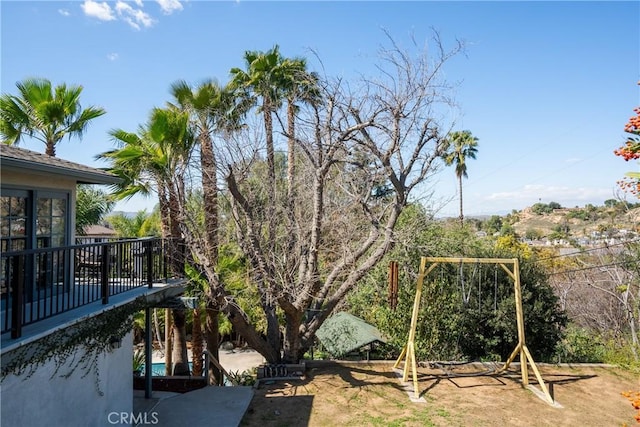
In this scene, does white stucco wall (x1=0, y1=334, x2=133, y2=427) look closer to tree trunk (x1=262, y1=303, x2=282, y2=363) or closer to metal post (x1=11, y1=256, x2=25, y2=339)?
metal post (x1=11, y1=256, x2=25, y2=339)

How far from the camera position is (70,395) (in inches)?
208

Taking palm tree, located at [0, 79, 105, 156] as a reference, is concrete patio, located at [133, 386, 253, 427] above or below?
below

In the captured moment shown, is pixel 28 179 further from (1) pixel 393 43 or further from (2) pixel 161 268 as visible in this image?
(1) pixel 393 43

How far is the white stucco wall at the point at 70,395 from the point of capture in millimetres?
4250

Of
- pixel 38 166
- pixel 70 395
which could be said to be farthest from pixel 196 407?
pixel 38 166

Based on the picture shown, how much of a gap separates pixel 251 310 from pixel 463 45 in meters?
10.4

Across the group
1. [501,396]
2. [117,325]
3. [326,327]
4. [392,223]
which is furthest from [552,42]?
[117,325]

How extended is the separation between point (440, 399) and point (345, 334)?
3573 millimetres

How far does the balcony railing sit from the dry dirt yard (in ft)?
11.7

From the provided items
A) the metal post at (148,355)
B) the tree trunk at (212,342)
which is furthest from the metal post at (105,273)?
the tree trunk at (212,342)

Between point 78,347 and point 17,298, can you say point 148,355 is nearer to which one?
point 78,347

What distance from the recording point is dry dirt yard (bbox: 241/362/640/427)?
7.59m

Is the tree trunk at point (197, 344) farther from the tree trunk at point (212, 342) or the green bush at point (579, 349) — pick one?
the green bush at point (579, 349)

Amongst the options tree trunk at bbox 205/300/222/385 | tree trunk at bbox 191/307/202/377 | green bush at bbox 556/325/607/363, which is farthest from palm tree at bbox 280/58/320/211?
green bush at bbox 556/325/607/363
